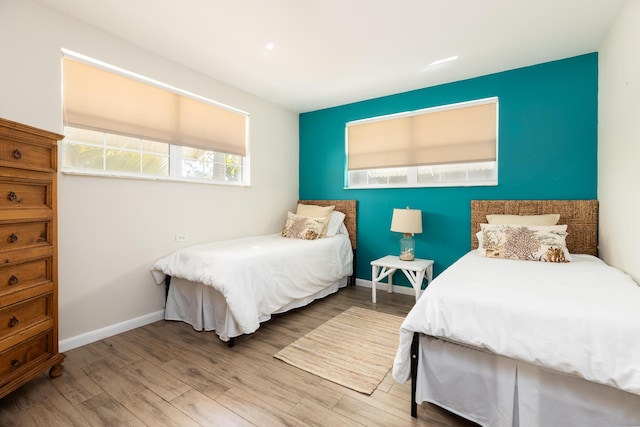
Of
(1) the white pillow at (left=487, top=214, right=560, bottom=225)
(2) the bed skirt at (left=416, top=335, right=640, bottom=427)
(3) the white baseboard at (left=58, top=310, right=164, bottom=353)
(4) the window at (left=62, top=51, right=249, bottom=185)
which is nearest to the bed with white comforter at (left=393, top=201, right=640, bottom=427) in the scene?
(2) the bed skirt at (left=416, top=335, right=640, bottom=427)

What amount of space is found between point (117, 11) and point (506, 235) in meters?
3.48

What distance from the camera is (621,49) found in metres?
2.12

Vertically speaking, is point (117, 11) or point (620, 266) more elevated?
point (117, 11)

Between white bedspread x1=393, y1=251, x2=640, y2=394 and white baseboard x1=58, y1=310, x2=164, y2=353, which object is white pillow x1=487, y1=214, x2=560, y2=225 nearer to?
white bedspread x1=393, y1=251, x2=640, y2=394

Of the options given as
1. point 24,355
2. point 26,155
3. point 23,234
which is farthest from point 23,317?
point 26,155

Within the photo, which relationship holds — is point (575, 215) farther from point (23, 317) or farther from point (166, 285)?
point (23, 317)

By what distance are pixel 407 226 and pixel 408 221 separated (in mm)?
57

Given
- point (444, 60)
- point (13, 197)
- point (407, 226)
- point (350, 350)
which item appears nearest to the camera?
point (13, 197)

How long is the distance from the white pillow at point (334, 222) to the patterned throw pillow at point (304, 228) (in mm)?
268

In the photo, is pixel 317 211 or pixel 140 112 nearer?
pixel 140 112

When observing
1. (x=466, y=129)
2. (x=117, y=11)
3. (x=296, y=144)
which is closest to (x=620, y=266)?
(x=466, y=129)

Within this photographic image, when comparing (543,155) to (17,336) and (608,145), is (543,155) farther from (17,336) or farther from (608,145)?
(17,336)

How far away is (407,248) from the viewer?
11.2 feet

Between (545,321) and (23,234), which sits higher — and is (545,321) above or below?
below
